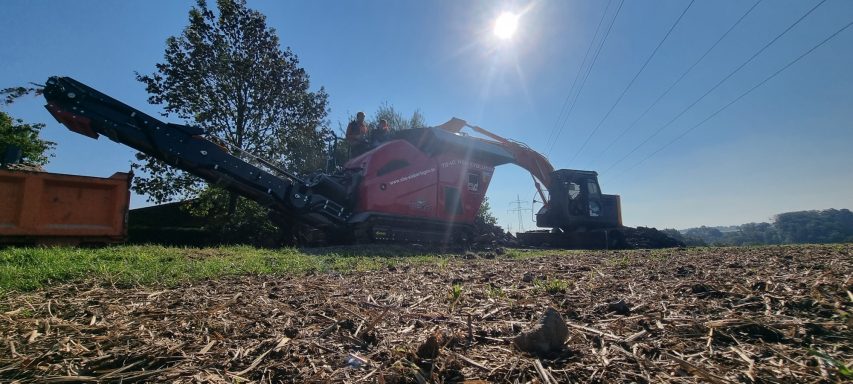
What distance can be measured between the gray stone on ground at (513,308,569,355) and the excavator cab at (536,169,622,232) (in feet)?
49.3

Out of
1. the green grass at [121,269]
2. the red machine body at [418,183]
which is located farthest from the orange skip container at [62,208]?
the red machine body at [418,183]

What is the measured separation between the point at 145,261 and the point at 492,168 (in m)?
11.0

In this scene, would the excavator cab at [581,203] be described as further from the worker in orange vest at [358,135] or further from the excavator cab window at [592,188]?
the worker in orange vest at [358,135]

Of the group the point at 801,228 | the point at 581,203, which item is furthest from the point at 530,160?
the point at 801,228

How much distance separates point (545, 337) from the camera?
5.78 ft

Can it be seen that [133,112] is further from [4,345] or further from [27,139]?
[27,139]

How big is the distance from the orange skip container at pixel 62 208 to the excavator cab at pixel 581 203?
14.6 metres

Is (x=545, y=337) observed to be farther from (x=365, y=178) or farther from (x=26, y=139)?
(x=26, y=139)

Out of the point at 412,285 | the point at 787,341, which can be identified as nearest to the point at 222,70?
the point at 412,285

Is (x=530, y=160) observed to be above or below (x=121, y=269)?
above

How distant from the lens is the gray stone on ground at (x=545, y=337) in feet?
5.74

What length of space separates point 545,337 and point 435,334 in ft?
1.70

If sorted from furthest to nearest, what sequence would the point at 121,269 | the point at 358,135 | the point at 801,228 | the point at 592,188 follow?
the point at 801,228 < the point at 592,188 < the point at 358,135 < the point at 121,269

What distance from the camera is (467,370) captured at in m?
1.60
